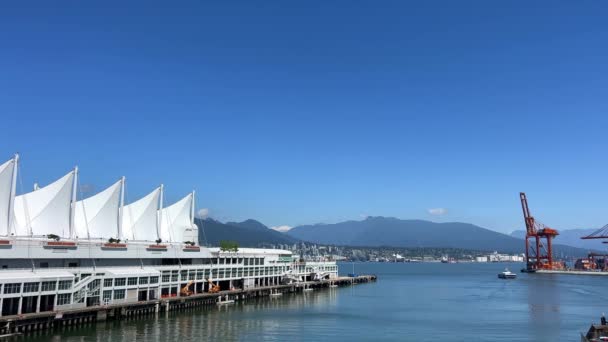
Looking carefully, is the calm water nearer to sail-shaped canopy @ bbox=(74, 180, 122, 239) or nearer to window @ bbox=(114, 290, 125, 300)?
window @ bbox=(114, 290, 125, 300)

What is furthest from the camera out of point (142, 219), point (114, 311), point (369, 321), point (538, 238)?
point (538, 238)

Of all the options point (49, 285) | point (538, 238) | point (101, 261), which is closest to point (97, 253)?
point (101, 261)

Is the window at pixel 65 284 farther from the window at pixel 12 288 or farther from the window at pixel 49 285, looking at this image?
the window at pixel 12 288

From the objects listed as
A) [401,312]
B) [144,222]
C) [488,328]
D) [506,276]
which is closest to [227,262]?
[144,222]

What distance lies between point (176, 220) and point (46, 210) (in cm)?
2354

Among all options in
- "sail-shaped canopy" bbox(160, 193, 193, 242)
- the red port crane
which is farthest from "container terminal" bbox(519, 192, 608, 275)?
"sail-shaped canopy" bbox(160, 193, 193, 242)

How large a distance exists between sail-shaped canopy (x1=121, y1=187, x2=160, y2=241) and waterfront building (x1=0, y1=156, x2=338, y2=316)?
119 mm

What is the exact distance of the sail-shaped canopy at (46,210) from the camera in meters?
47.5

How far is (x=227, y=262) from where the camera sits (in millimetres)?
67062

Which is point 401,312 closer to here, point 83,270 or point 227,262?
point 227,262

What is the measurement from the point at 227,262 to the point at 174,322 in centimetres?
2200

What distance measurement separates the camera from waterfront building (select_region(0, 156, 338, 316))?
39.4 m

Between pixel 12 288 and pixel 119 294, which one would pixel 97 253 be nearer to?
pixel 119 294

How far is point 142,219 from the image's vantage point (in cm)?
6300
